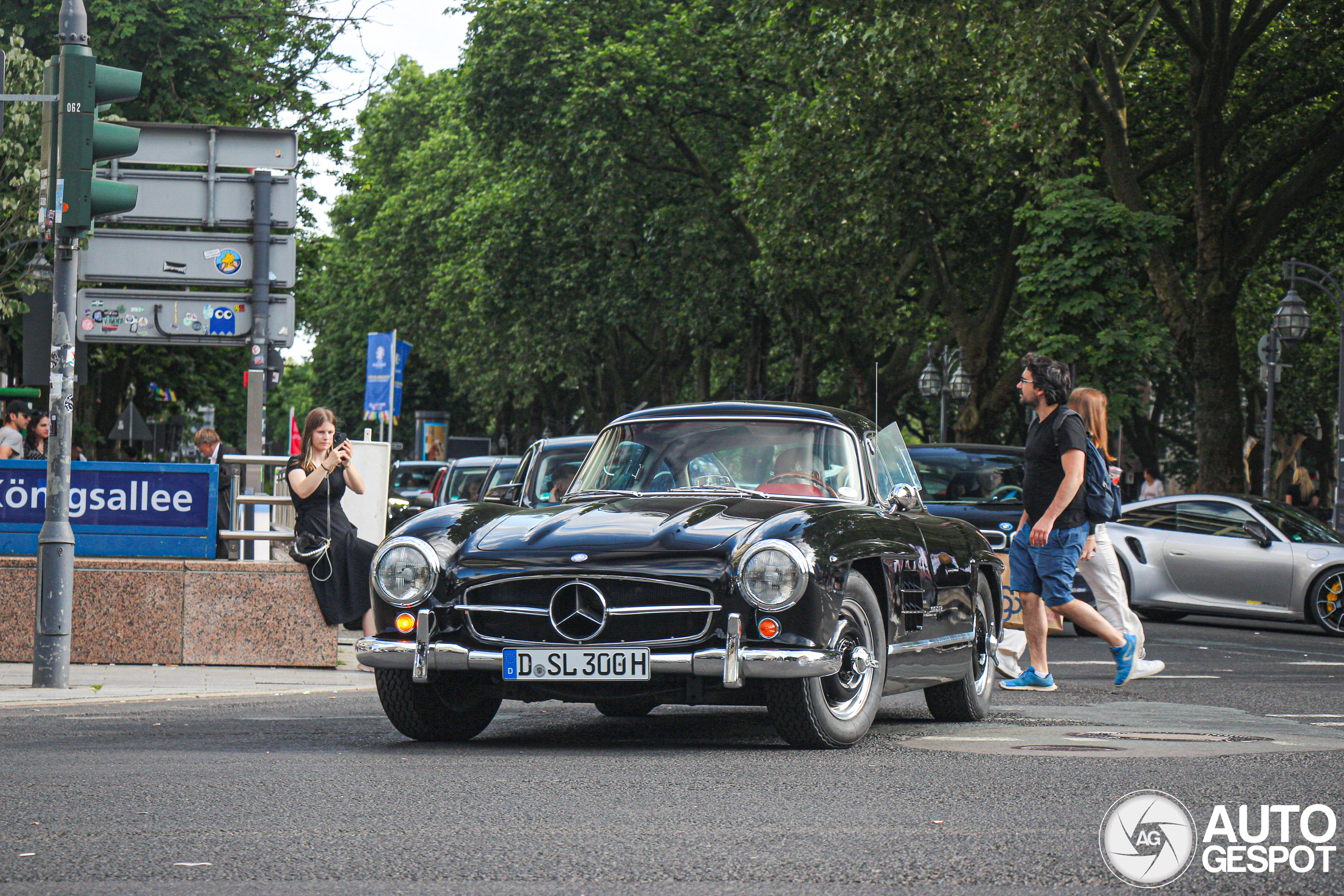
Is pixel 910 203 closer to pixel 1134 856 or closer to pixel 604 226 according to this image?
pixel 604 226

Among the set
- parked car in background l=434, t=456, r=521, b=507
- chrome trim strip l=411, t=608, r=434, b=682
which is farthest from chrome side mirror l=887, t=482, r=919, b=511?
parked car in background l=434, t=456, r=521, b=507

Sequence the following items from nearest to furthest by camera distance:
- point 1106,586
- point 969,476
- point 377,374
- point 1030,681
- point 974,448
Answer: point 1030,681, point 1106,586, point 969,476, point 974,448, point 377,374

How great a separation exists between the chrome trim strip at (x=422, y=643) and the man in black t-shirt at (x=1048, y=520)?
434cm

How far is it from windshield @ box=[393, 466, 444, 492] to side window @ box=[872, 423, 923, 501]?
3060 centimetres

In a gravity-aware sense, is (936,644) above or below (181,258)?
below

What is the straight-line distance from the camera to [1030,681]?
10531mm

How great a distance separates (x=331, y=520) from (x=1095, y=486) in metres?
4.96

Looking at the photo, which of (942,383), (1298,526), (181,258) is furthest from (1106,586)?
(942,383)

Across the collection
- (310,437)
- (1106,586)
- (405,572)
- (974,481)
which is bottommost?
(1106,586)

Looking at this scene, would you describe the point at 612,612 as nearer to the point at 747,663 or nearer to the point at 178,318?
the point at 747,663

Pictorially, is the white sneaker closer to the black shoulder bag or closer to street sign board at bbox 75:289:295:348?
the black shoulder bag

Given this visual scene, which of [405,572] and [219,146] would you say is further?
[219,146]

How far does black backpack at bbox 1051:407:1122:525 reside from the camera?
10438mm

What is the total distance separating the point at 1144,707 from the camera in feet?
31.8
